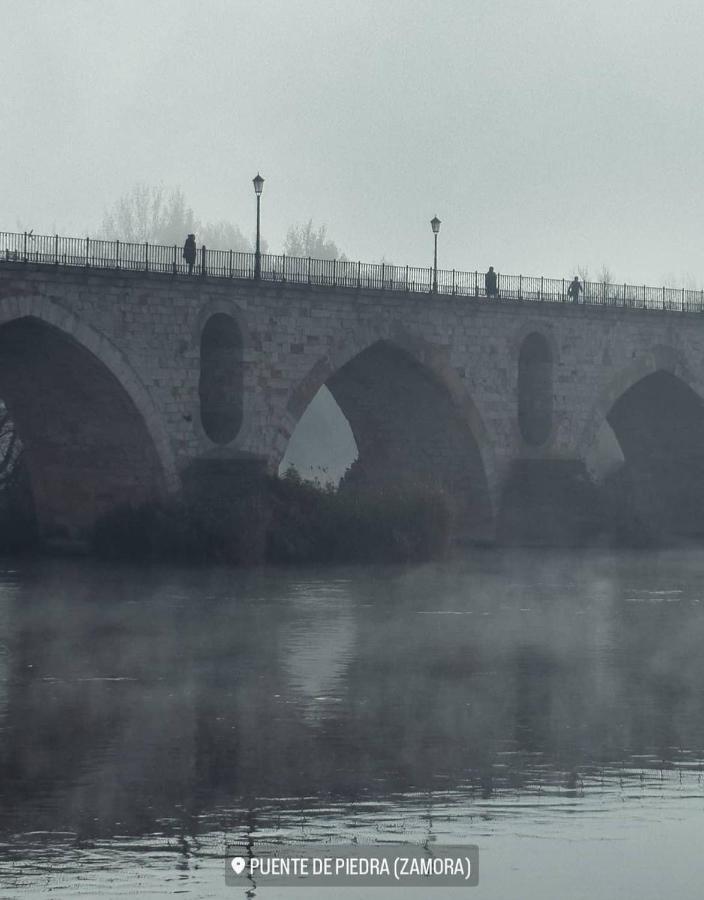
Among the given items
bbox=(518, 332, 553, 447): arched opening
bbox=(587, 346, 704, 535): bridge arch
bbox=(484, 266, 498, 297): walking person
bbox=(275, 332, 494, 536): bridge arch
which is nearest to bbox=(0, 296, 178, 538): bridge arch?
bbox=(275, 332, 494, 536): bridge arch

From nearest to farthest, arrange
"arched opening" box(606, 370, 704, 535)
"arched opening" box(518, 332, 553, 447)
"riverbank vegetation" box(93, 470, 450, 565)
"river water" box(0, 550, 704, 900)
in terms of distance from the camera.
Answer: "river water" box(0, 550, 704, 900)
"riverbank vegetation" box(93, 470, 450, 565)
"arched opening" box(518, 332, 553, 447)
"arched opening" box(606, 370, 704, 535)

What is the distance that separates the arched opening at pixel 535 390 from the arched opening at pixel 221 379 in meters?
12.9

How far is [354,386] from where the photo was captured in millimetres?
58219

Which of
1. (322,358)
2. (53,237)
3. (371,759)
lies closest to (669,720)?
(371,759)

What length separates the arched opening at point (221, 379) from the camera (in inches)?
1983

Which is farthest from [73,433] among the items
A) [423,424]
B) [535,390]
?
[535,390]

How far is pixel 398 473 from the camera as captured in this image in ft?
194

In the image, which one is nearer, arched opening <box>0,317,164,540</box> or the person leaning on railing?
arched opening <box>0,317,164,540</box>

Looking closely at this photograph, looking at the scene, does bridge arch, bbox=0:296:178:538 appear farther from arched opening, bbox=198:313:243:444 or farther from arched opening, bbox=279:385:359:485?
arched opening, bbox=279:385:359:485

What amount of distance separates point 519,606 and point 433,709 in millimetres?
14459

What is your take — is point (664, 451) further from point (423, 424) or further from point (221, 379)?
point (221, 379)

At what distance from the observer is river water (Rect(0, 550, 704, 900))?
15.2m

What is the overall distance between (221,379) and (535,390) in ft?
45.0

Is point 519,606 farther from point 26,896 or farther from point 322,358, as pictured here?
point 26,896
